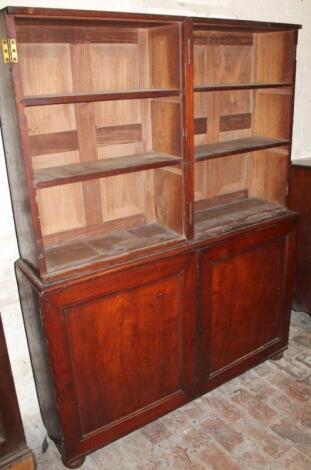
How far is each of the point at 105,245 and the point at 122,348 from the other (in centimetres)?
48

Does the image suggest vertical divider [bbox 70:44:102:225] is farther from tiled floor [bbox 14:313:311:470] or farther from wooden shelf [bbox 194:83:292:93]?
tiled floor [bbox 14:313:311:470]

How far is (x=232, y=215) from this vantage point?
7.61 feet

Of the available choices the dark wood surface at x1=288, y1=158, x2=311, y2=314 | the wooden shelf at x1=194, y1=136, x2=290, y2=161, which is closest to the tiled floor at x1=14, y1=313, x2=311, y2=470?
the dark wood surface at x1=288, y1=158, x2=311, y2=314

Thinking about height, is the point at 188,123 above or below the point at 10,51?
below

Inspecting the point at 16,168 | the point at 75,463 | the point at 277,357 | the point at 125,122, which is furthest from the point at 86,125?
the point at 277,357

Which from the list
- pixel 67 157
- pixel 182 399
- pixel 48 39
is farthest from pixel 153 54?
pixel 182 399

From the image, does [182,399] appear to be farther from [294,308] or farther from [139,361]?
[294,308]

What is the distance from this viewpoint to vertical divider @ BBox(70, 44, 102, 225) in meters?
1.84

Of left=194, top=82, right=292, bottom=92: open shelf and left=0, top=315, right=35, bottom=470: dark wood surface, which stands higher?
left=194, top=82, right=292, bottom=92: open shelf

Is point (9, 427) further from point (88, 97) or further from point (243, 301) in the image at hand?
point (88, 97)

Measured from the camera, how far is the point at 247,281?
2.29m

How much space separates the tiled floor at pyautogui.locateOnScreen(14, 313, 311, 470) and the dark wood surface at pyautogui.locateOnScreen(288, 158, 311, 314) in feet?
2.07

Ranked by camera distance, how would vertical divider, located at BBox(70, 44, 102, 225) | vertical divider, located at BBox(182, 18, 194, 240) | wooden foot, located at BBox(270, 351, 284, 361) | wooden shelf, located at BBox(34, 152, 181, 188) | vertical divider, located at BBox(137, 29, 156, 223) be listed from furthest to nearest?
wooden foot, located at BBox(270, 351, 284, 361) → vertical divider, located at BBox(137, 29, 156, 223) → vertical divider, located at BBox(70, 44, 102, 225) → vertical divider, located at BBox(182, 18, 194, 240) → wooden shelf, located at BBox(34, 152, 181, 188)

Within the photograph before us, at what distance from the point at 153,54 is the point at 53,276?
43.8 inches
